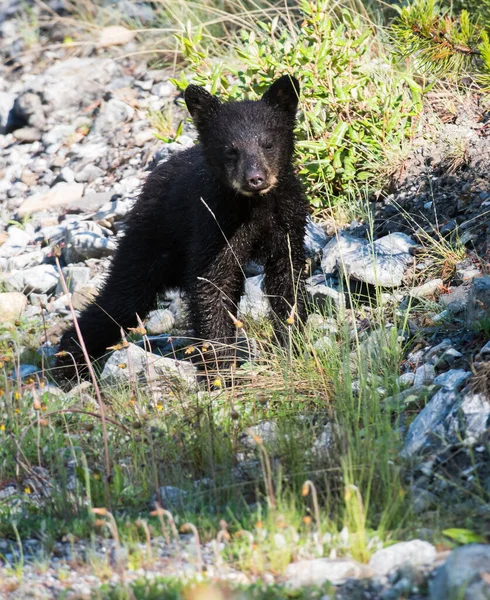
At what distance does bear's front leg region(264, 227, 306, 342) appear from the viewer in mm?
6207

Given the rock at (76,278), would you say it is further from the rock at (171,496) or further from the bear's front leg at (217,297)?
the rock at (171,496)

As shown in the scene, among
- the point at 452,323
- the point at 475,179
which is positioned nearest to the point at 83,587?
the point at 452,323

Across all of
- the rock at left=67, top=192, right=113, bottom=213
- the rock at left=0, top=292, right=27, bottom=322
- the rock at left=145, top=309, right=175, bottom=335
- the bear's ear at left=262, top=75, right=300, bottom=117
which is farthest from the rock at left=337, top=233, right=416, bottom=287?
the rock at left=67, top=192, right=113, bottom=213

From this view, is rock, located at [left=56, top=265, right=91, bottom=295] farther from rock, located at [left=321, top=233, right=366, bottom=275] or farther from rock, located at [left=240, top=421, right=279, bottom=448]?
rock, located at [left=240, top=421, right=279, bottom=448]

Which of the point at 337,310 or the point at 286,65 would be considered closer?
the point at 337,310

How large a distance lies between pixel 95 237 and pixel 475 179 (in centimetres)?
363

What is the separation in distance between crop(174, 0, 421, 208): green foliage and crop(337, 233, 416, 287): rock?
0.83 metres

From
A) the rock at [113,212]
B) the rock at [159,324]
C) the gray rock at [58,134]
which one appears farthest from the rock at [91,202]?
the rock at [159,324]

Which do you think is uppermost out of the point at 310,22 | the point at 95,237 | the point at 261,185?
the point at 310,22

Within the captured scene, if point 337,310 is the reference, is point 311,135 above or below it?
above

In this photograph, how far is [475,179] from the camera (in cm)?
713

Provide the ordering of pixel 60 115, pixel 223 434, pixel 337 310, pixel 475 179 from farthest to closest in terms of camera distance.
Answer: pixel 60 115 < pixel 475 179 < pixel 337 310 < pixel 223 434

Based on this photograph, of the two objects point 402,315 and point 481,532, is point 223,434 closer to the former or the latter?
point 481,532

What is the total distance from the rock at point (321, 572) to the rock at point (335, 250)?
3909mm
